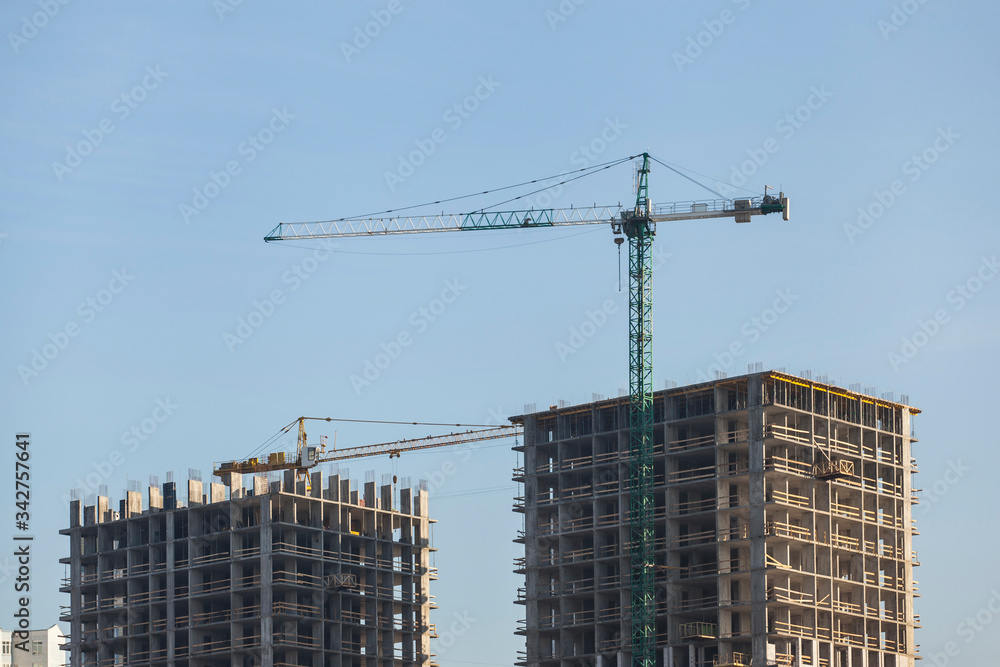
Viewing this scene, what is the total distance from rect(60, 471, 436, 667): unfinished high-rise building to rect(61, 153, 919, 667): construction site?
19 centimetres

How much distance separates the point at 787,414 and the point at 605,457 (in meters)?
14.8

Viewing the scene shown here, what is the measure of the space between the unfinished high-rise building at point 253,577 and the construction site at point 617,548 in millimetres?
186

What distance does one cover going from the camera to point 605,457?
14275 centimetres

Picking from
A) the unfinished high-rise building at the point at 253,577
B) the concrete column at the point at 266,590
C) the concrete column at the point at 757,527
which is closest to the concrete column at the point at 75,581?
the unfinished high-rise building at the point at 253,577

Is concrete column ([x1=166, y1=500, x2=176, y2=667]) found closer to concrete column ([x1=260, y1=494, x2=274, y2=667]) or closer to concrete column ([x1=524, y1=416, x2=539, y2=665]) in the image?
concrete column ([x1=260, y1=494, x2=274, y2=667])

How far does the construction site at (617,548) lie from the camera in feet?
442

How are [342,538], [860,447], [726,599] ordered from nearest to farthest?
[726,599] < [860,447] < [342,538]

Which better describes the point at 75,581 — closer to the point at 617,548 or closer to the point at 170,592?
the point at 170,592

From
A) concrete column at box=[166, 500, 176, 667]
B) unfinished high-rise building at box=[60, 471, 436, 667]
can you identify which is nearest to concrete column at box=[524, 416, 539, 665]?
unfinished high-rise building at box=[60, 471, 436, 667]

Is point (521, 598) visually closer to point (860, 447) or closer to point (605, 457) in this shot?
point (605, 457)

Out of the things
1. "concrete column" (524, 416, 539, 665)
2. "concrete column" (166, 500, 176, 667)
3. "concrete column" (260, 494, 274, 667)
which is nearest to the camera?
"concrete column" (524, 416, 539, 665)

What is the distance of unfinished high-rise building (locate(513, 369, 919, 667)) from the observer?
133625 mm

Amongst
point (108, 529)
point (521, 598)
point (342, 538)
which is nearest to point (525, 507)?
point (521, 598)

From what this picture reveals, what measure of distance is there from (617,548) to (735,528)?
33.7 feet
